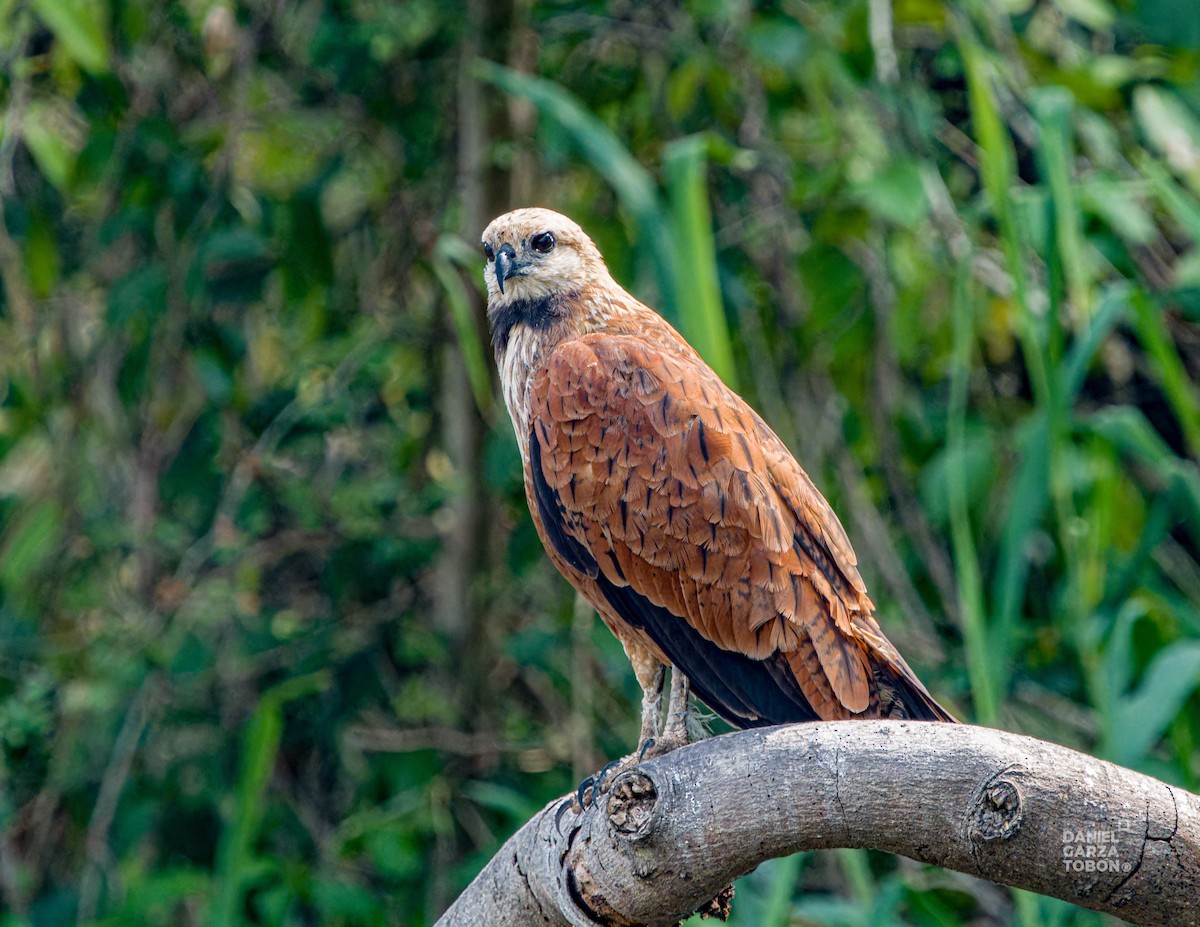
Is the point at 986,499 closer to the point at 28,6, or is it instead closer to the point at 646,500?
the point at 646,500

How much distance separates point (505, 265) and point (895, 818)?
158cm

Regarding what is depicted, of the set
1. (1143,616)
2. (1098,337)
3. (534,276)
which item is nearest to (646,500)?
(534,276)

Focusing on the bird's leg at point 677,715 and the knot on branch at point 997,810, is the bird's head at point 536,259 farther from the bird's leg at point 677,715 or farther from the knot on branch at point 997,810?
the knot on branch at point 997,810

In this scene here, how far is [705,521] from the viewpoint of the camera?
7.97ft

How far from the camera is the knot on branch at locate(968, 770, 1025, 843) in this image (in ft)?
5.62

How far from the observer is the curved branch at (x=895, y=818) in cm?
172

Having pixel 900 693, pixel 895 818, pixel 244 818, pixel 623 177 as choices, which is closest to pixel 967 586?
pixel 900 693

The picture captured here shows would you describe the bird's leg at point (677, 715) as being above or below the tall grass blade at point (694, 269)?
below

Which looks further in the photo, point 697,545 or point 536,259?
point 536,259

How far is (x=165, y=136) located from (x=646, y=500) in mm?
2229

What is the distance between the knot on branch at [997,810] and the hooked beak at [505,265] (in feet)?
5.29

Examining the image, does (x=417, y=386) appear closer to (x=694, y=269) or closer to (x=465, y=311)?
(x=465, y=311)

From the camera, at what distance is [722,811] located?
1.85 metres

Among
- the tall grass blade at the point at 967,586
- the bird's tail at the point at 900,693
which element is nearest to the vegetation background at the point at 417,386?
the tall grass blade at the point at 967,586
